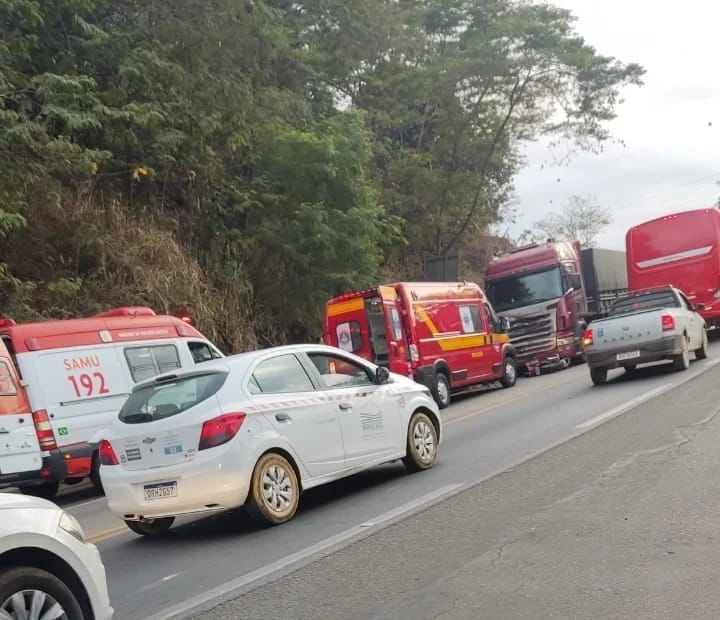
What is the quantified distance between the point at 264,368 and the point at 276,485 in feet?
3.58

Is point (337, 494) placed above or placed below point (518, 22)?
below

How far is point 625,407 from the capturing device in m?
12.8

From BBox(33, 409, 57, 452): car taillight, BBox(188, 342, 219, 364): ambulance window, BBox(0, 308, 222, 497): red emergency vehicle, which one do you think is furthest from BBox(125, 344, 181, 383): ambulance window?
BBox(33, 409, 57, 452): car taillight

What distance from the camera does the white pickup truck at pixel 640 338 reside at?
16.5 meters

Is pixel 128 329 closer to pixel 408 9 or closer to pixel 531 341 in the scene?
pixel 531 341

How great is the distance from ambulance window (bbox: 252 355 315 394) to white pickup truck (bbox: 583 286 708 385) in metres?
9.69

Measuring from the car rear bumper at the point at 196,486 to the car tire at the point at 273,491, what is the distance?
12 cm

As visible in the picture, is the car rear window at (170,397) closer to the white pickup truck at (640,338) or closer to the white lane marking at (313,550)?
the white lane marking at (313,550)

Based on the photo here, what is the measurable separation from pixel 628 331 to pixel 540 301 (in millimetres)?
7637

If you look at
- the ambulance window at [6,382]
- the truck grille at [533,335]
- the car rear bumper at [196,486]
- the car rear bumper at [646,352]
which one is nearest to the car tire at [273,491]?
the car rear bumper at [196,486]

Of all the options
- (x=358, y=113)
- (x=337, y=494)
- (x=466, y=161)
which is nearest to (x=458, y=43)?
(x=466, y=161)

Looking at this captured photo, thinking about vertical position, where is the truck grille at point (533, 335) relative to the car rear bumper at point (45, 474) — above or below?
above

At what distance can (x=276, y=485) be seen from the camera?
7.75 meters

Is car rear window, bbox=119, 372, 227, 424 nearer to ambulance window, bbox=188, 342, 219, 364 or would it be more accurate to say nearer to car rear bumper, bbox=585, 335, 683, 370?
ambulance window, bbox=188, 342, 219, 364
